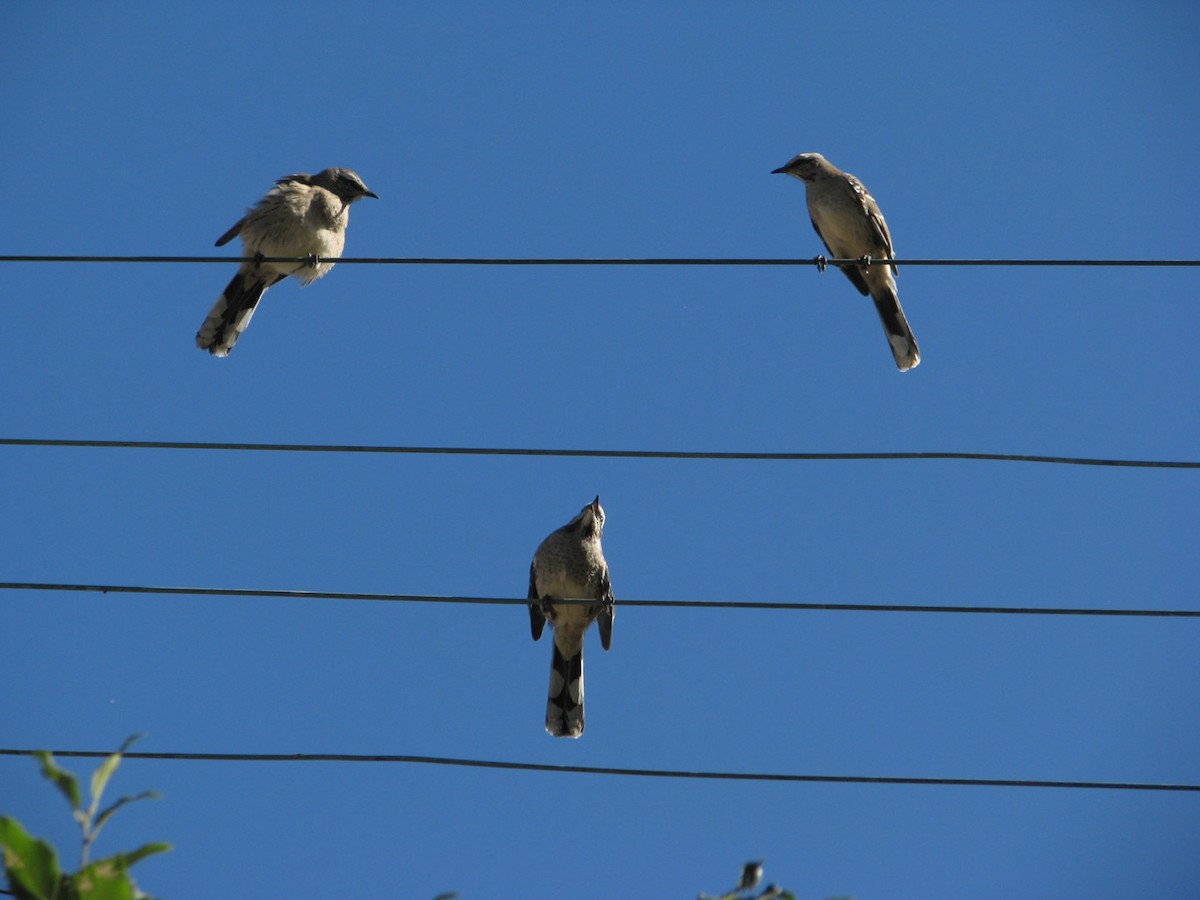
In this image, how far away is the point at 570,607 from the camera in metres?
8.39

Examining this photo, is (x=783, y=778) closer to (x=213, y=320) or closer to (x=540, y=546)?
(x=540, y=546)

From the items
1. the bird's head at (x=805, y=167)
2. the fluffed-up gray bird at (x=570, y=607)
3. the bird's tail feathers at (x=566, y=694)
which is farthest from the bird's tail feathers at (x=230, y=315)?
the bird's head at (x=805, y=167)

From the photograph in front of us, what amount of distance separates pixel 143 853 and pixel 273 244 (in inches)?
245

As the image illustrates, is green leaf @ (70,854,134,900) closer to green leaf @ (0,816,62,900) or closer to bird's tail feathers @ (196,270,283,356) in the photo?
green leaf @ (0,816,62,900)

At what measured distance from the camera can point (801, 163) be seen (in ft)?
31.9

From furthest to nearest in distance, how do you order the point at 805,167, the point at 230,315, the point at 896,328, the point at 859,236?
the point at 805,167, the point at 859,236, the point at 896,328, the point at 230,315

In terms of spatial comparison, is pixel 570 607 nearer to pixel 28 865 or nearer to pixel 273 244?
pixel 273 244

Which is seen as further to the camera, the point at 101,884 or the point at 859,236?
the point at 859,236

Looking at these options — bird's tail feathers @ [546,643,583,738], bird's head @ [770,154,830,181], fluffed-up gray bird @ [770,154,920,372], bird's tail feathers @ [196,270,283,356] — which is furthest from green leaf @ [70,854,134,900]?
bird's head @ [770,154,830,181]

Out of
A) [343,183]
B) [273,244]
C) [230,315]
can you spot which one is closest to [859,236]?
[343,183]

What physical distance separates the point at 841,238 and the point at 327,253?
3482mm

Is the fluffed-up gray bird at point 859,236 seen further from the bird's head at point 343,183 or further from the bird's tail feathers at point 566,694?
the bird's head at point 343,183

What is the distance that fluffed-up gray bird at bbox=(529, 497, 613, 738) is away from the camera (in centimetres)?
835

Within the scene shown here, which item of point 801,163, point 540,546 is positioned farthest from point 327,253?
point 801,163
